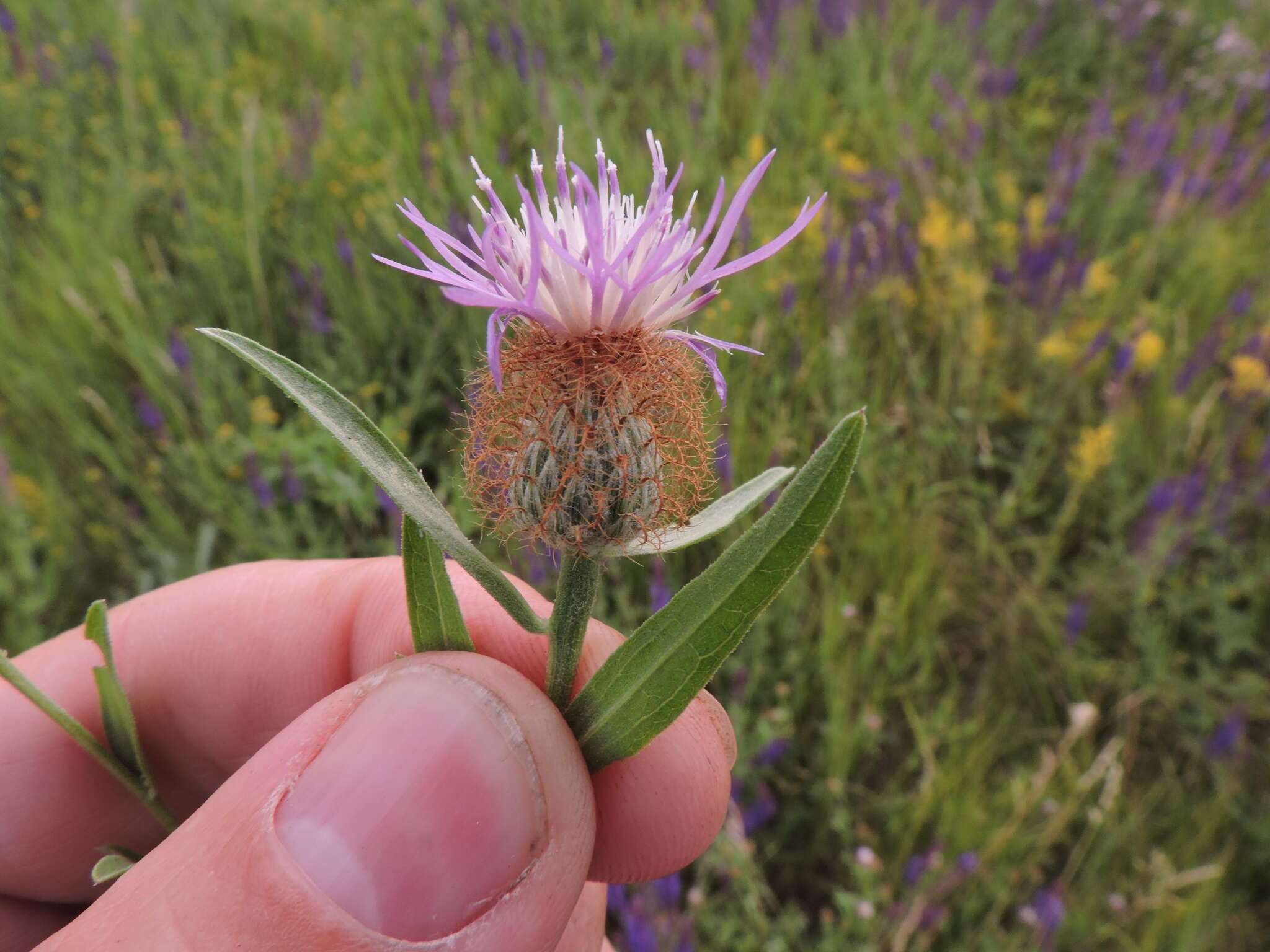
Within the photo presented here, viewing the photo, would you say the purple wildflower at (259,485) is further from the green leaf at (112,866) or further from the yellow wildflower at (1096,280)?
the yellow wildflower at (1096,280)

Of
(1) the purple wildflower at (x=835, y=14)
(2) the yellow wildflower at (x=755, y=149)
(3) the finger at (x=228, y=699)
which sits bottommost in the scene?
(3) the finger at (x=228, y=699)

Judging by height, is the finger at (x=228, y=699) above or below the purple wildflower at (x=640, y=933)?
above

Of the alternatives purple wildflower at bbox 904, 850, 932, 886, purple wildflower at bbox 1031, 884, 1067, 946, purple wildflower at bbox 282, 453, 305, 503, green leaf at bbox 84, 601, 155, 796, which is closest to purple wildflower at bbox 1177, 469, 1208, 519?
purple wildflower at bbox 1031, 884, 1067, 946

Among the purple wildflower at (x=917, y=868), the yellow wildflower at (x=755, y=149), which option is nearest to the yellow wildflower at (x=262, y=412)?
the yellow wildflower at (x=755, y=149)

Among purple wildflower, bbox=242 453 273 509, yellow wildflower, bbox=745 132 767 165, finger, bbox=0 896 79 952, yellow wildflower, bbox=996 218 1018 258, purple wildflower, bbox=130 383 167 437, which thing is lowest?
finger, bbox=0 896 79 952

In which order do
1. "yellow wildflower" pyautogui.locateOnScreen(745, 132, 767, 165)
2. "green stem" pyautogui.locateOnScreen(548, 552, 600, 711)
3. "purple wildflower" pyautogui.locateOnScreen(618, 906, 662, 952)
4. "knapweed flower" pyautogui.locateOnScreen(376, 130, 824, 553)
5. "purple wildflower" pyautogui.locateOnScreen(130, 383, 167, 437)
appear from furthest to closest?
"yellow wildflower" pyautogui.locateOnScreen(745, 132, 767, 165) → "purple wildflower" pyautogui.locateOnScreen(130, 383, 167, 437) → "purple wildflower" pyautogui.locateOnScreen(618, 906, 662, 952) → "green stem" pyautogui.locateOnScreen(548, 552, 600, 711) → "knapweed flower" pyautogui.locateOnScreen(376, 130, 824, 553)

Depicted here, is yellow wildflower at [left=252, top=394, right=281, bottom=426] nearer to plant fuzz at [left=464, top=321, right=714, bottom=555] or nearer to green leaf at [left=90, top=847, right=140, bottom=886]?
green leaf at [left=90, top=847, right=140, bottom=886]

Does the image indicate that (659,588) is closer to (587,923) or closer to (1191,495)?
(587,923)
